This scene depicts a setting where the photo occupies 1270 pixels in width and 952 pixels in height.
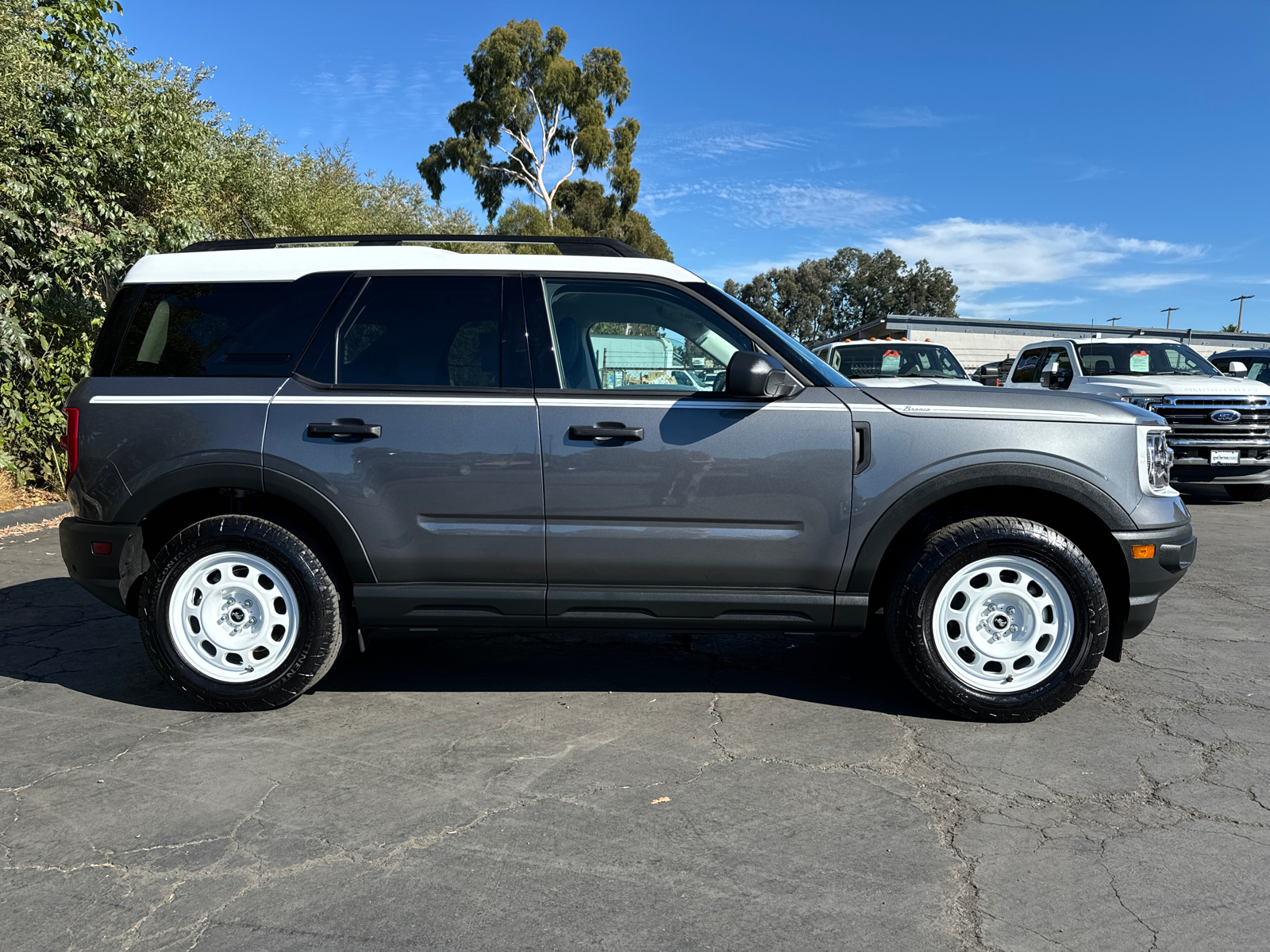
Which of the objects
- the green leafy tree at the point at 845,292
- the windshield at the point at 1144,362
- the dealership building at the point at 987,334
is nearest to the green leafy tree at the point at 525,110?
the dealership building at the point at 987,334

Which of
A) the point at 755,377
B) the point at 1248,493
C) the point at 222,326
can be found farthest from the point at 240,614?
the point at 1248,493

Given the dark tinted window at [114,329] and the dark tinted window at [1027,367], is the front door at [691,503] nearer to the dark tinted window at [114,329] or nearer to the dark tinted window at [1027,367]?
the dark tinted window at [114,329]

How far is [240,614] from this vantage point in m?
4.10

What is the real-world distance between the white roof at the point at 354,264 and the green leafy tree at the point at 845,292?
267 feet

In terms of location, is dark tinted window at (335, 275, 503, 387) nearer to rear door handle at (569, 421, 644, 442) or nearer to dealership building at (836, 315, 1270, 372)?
rear door handle at (569, 421, 644, 442)

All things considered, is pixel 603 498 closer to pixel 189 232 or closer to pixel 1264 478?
pixel 189 232

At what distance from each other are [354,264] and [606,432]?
1.39m

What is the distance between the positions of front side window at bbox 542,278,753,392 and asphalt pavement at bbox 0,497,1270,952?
1.47 m

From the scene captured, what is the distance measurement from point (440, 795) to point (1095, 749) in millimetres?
2540

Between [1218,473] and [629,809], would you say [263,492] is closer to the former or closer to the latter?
[629,809]

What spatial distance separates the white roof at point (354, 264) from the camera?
413 cm

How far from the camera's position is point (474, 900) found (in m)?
2.62

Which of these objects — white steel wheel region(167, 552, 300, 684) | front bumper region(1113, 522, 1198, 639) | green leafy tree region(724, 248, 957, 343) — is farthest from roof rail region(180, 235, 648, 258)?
green leafy tree region(724, 248, 957, 343)

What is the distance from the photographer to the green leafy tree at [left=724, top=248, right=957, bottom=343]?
83.7 m
